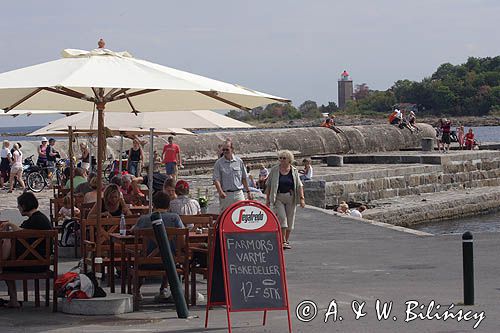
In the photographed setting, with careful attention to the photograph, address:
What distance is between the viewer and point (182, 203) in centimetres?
1295

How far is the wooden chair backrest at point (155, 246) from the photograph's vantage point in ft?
32.8

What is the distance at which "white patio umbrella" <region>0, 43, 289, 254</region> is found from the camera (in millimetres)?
9375

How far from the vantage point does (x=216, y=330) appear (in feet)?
29.6

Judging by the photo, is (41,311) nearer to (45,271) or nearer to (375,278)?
(45,271)

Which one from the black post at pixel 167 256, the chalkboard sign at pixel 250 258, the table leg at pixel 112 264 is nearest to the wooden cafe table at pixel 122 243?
the table leg at pixel 112 264

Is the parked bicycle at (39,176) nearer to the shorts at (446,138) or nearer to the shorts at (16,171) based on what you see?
the shorts at (16,171)

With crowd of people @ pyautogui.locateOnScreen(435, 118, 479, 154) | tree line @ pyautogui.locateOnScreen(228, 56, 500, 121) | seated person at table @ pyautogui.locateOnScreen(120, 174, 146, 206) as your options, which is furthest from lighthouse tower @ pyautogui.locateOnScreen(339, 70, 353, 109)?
seated person at table @ pyautogui.locateOnScreen(120, 174, 146, 206)

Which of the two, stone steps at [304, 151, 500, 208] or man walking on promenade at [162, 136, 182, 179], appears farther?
stone steps at [304, 151, 500, 208]

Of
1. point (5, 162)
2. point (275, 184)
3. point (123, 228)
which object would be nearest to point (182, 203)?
point (123, 228)

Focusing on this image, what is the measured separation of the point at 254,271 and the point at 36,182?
Result: 1955 centimetres

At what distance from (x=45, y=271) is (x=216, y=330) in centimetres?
210

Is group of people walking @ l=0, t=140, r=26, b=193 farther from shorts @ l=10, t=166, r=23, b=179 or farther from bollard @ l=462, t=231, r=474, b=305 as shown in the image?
bollard @ l=462, t=231, r=474, b=305

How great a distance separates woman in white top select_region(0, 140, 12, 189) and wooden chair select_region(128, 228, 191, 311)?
60.1ft

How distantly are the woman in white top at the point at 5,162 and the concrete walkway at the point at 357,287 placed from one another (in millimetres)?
12075
